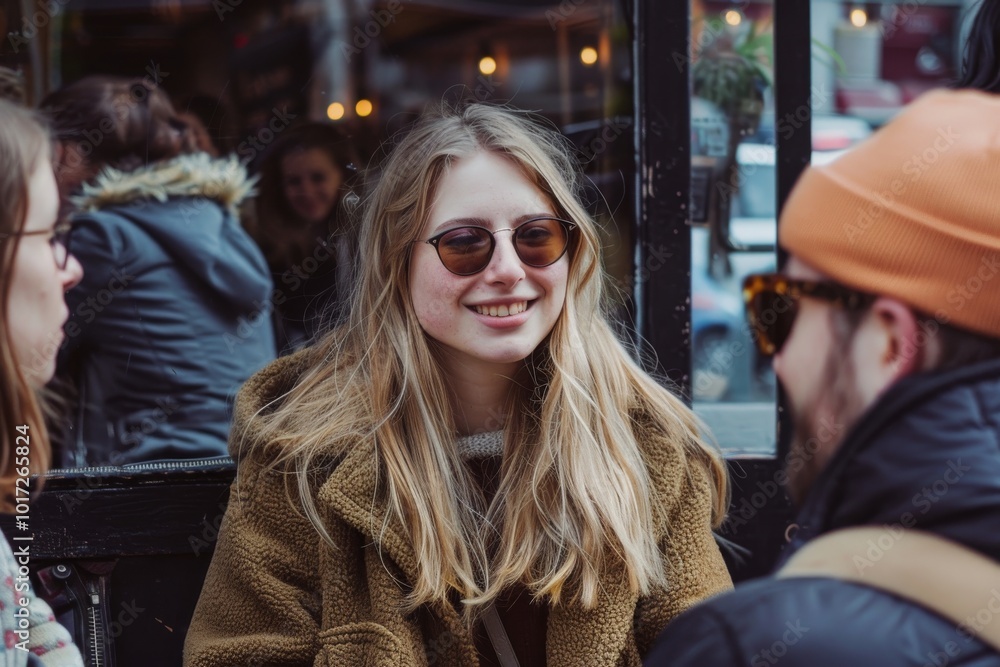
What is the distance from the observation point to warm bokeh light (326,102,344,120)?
12.5 feet

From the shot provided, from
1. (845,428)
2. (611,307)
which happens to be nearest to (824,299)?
(845,428)

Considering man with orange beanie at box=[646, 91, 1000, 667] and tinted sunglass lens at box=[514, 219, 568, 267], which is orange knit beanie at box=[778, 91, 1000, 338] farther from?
tinted sunglass lens at box=[514, 219, 568, 267]

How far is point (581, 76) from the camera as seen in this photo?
4.89 m

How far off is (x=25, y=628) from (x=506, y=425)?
1018mm

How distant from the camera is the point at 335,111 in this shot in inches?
155

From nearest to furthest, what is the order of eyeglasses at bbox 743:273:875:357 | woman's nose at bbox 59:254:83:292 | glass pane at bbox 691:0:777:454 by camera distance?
eyeglasses at bbox 743:273:875:357 < woman's nose at bbox 59:254:83:292 < glass pane at bbox 691:0:777:454

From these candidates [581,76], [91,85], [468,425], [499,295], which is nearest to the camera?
[499,295]

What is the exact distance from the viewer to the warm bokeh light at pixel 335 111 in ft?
12.5

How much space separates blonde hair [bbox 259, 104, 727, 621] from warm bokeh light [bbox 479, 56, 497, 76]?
2844 mm

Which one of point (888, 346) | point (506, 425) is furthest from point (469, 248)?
point (888, 346)

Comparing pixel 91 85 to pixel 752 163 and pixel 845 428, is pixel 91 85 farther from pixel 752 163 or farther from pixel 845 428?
pixel 845 428

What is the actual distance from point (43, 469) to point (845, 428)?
1913mm

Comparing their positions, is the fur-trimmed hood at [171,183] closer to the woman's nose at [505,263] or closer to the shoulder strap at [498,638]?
the woman's nose at [505,263]

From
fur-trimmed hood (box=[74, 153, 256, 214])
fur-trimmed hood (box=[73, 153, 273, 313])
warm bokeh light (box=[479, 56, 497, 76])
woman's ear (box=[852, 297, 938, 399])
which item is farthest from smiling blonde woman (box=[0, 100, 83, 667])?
warm bokeh light (box=[479, 56, 497, 76])
